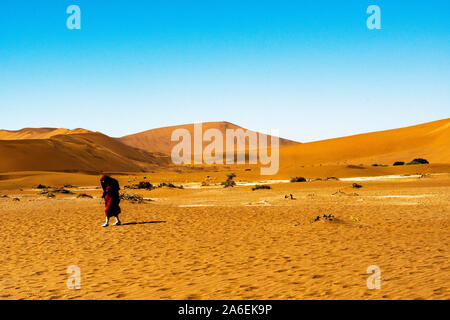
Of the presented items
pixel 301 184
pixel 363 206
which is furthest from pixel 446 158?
pixel 363 206

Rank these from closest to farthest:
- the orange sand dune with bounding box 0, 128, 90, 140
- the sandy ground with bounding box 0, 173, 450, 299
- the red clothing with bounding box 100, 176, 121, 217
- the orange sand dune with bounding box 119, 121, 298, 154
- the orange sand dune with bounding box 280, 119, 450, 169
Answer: the sandy ground with bounding box 0, 173, 450, 299, the red clothing with bounding box 100, 176, 121, 217, the orange sand dune with bounding box 280, 119, 450, 169, the orange sand dune with bounding box 0, 128, 90, 140, the orange sand dune with bounding box 119, 121, 298, 154

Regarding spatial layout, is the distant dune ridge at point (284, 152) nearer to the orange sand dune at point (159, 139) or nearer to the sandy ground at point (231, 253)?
the sandy ground at point (231, 253)

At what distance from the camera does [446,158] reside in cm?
6066

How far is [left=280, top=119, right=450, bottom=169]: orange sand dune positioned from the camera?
2785 inches

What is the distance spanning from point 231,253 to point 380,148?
81795mm

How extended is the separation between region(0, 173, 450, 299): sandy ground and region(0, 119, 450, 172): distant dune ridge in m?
33.0

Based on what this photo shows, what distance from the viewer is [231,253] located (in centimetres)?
1014

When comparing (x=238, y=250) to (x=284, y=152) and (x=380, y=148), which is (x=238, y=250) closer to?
(x=380, y=148)

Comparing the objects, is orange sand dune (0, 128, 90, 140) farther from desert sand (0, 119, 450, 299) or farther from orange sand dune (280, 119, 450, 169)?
desert sand (0, 119, 450, 299)

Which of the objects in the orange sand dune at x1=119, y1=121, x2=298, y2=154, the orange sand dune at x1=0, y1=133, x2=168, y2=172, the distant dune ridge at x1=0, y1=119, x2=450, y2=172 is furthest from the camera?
the orange sand dune at x1=119, y1=121, x2=298, y2=154

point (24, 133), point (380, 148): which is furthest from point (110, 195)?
point (24, 133)

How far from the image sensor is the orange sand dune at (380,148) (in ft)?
232

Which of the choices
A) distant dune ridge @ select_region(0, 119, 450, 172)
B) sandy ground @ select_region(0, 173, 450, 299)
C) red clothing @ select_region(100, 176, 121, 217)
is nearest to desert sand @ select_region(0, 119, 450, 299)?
sandy ground @ select_region(0, 173, 450, 299)
